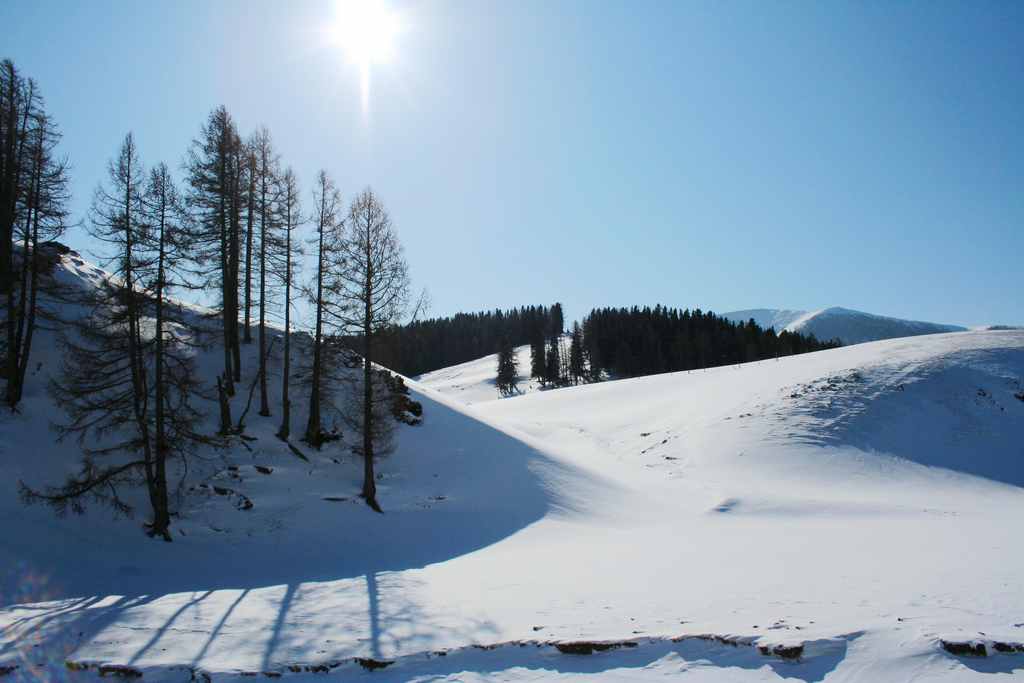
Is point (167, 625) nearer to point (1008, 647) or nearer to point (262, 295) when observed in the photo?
point (1008, 647)

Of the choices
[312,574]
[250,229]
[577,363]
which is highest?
[250,229]

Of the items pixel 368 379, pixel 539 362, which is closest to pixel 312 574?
pixel 368 379

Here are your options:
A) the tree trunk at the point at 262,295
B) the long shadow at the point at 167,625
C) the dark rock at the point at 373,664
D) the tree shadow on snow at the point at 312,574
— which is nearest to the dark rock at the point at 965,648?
the tree shadow on snow at the point at 312,574

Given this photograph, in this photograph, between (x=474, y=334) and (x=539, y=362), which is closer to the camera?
(x=539, y=362)

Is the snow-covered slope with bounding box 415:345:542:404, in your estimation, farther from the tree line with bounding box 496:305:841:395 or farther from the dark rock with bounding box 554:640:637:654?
the dark rock with bounding box 554:640:637:654

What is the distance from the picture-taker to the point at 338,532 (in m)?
14.8

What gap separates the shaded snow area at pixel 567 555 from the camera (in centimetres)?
648

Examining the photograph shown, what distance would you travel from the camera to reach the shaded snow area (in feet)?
21.3

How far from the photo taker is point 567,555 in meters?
12.9

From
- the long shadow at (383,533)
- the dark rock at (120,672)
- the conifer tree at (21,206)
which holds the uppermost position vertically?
the conifer tree at (21,206)

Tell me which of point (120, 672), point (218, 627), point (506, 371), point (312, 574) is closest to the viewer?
point (120, 672)

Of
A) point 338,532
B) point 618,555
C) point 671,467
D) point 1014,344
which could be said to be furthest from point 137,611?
point 1014,344

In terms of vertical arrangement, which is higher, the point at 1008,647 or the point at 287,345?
the point at 287,345

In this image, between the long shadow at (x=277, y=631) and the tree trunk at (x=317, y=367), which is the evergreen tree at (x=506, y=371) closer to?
the tree trunk at (x=317, y=367)
